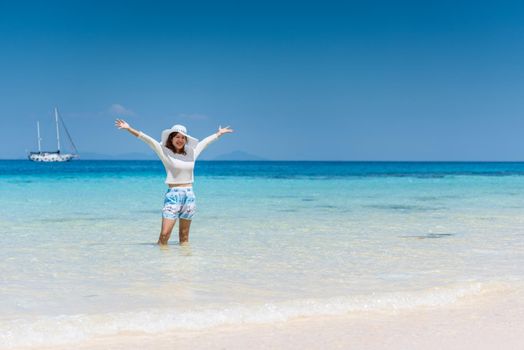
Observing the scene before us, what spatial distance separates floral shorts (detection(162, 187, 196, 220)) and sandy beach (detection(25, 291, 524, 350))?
13.3 ft

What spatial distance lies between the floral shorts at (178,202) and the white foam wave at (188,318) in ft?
11.7

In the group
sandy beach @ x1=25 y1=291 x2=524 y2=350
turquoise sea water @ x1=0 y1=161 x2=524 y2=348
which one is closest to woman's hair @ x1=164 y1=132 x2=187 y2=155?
turquoise sea water @ x1=0 y1=161 x2=524 y2=348

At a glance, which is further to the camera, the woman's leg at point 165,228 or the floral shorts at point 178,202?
the woman's leg at point 165,228

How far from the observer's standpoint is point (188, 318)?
5418mm

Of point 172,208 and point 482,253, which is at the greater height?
point 172,208

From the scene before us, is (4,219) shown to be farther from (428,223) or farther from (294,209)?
(428,223)

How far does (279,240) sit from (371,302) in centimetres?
488

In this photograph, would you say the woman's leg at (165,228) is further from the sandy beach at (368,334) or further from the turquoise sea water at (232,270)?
the sandy beach at (368,334)

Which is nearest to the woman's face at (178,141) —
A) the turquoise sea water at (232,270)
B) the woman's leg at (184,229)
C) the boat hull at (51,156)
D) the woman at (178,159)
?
the woman at (178,159)

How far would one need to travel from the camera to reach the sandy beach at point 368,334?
4703 millimetres

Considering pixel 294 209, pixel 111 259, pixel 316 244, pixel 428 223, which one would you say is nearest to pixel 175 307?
pixel 111 259

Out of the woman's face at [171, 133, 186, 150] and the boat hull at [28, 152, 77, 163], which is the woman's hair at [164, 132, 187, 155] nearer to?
the woman's face at [171, 133, 186, 150]

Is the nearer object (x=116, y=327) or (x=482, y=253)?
(x=116, y=327)

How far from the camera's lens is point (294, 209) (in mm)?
18062
